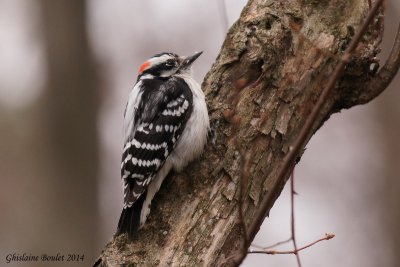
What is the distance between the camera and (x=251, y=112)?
14.0 ft

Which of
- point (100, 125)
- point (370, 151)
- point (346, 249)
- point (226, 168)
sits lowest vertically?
point (346, 249)

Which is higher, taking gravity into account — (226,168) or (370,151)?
(226,168)

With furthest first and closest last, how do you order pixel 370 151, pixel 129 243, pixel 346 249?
pixel 370 151, pixel 346 249, pixel 129 243

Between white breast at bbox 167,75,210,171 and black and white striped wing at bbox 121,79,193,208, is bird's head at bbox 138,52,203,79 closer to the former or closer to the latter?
black and white striped wing at bbox 121,79,193,208

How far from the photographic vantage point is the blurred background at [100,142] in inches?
316

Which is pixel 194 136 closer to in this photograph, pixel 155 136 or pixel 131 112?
pixel 155 136

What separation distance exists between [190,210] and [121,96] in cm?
495

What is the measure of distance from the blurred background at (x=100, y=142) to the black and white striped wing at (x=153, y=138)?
10.7ft

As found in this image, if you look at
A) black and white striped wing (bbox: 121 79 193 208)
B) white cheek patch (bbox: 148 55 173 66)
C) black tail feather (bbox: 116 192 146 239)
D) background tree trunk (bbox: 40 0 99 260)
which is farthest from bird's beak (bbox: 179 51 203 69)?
background tree trunk (bbox: 40 0 99 260)

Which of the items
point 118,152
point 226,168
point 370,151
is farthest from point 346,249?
point 226,168

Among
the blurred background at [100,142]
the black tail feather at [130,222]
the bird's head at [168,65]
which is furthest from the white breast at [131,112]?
the blurred background at [100,142]

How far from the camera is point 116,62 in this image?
893cm

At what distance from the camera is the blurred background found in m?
8.02

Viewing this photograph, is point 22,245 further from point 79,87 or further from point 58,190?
point 79,87
